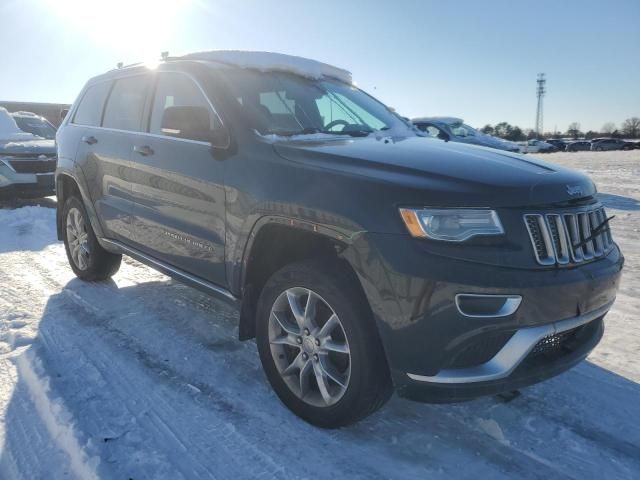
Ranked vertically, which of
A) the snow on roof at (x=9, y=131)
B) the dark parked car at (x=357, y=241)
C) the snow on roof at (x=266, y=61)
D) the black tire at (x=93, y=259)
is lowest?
the black tire at (x=93, y=259)

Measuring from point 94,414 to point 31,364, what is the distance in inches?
32.8

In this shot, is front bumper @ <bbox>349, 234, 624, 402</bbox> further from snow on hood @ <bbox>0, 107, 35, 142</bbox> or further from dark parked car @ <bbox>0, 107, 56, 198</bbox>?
snow on hood @ <bbox>0, 107, 35, 142</bbox>

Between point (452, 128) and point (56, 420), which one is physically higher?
point (452, 128)

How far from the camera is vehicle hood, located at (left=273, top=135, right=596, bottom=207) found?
6.90 ft

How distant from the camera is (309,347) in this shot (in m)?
2.53

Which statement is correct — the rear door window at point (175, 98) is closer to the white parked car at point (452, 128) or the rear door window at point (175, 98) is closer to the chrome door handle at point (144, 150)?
the chrome door handle at point (144, 150)

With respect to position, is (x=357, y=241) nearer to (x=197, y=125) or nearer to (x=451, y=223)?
(x=451, y=223)

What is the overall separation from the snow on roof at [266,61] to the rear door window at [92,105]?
1282mm

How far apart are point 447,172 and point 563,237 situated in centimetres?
57

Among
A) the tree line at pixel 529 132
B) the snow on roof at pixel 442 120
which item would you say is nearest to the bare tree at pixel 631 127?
the tree line at pixel 529 132

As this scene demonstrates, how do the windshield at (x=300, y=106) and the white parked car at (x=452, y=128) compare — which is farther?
the white parked car at (x=452, y=128)

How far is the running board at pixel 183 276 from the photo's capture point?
303 cm

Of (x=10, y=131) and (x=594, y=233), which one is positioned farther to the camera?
(x=10, y=131)

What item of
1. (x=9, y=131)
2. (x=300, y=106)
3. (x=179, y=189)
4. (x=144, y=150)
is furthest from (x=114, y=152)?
(x=9, y=131)
